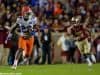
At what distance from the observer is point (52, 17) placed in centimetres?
1911

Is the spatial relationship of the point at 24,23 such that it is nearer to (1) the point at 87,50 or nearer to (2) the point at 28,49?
(2) the point at 28,49

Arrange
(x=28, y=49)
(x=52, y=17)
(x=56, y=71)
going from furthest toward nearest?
1. (x=52, y=17)
2. (x=28, y=49)
3. (x=56, y=71)

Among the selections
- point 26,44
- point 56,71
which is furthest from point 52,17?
point 56,71

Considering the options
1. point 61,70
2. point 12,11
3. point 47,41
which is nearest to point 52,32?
point 47,41

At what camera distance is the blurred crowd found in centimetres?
1750

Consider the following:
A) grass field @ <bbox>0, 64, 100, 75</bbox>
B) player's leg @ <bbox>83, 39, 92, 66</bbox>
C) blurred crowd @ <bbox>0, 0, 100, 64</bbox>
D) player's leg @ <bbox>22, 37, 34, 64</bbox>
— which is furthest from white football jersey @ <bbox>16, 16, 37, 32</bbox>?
player's leg @ <bbox>83, 39, 92, 66</bbox>

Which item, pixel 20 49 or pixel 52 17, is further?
pixel 52 17

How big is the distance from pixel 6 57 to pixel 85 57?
10.3 feet

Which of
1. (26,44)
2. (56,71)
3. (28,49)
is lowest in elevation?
(56,71)

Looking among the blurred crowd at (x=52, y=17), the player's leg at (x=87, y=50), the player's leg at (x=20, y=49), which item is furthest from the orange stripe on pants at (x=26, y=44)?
Answer: the player's leg at (x=87, y=50)

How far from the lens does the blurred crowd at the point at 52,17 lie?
1750cm

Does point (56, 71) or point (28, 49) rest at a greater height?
point (28, 49)

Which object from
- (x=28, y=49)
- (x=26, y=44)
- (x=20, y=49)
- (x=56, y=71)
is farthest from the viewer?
(x=28, y=49)

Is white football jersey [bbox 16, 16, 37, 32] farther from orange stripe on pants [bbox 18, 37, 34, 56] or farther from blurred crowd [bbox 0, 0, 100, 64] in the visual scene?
blurred crowd [bbox 0, 0, 100, 64]
